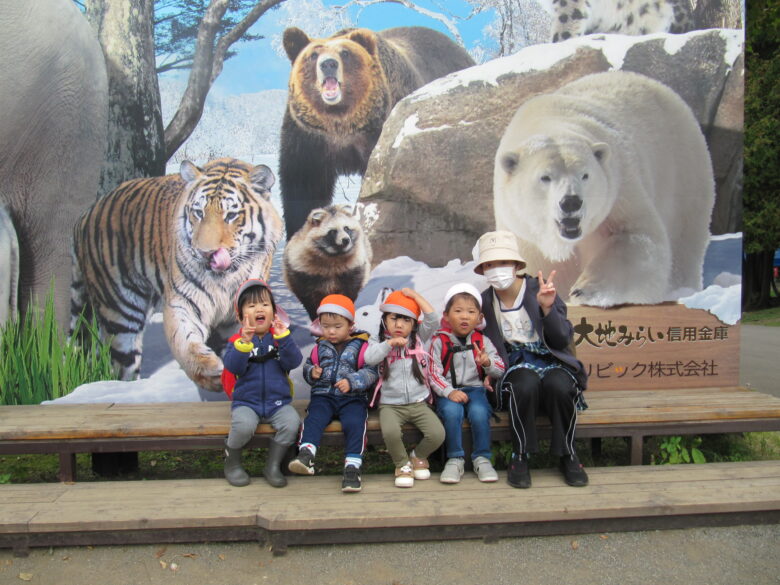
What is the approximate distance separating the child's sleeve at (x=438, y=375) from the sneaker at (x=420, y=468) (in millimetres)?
343

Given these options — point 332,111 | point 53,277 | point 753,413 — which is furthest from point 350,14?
point 753,413

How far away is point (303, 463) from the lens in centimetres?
280

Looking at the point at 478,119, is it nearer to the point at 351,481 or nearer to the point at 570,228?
the point at 570,228

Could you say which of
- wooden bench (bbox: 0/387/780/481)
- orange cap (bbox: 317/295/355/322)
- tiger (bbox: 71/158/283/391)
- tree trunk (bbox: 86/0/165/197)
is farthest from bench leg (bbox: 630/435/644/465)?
tree trunk (bbox: 86/0/165/197)

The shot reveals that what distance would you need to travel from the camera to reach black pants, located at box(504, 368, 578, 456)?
9.52 ft

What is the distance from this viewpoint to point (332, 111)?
3.78 metres

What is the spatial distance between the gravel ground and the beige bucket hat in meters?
1.36

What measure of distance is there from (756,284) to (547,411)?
1236 centimetres

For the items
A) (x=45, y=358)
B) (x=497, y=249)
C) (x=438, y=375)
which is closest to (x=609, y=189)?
(x=497, y=249)

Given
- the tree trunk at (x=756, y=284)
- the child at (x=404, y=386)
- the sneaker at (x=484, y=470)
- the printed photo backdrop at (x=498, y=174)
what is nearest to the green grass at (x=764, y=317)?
the tree trunk at (x=756, y=284)

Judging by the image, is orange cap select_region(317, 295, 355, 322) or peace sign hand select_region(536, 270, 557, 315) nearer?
peace sign hand select_region(536, 270, 557, 315)

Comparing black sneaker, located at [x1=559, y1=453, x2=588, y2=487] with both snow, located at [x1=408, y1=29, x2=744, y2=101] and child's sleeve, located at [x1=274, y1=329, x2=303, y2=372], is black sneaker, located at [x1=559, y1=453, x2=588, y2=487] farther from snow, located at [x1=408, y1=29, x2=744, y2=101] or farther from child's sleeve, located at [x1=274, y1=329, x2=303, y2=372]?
snow, located at [x1=408, y1=29, x2=744, y2=101]

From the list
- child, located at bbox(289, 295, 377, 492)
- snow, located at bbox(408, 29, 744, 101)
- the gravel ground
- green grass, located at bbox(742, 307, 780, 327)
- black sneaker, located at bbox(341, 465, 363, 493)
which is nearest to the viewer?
the gravel ground

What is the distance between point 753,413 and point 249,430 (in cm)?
266
